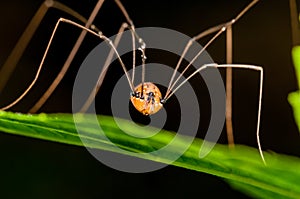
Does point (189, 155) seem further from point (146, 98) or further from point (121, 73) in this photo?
point (121, 73)

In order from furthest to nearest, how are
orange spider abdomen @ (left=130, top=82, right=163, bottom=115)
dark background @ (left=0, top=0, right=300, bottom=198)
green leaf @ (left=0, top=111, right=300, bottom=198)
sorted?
dark background @ (left=0, top=0, right=300, bottom=198) → orange spider abdomen @ (left=130, top=82, right=163, bottom=115) → green leaf @ (left=0, top=111, right=300, bottom=198)

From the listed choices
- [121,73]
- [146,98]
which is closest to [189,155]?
[146,98]

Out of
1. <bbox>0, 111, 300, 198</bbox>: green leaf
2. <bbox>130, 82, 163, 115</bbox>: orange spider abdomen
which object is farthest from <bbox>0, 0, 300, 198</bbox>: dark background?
<bbox>0, 111, 300, 198</bbox>: green leaf

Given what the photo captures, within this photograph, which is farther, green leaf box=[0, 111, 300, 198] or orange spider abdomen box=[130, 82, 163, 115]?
orange spider abdomen box=[130, 82, 163, 115]

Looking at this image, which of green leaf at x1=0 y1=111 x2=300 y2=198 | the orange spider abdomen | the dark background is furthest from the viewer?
the dark background

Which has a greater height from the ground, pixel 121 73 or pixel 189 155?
pixel 121 73

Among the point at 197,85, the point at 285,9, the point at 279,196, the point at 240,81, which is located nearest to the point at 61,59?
the point at 197,85

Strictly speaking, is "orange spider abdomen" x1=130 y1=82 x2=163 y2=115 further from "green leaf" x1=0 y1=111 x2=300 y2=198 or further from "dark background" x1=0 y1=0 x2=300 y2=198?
"green leaf" x1=0 y1=111 x2=300 y2=198
